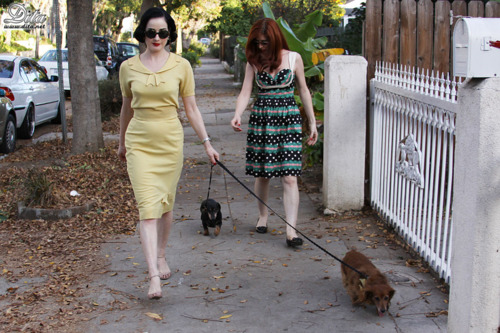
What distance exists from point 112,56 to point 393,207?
2084 cm

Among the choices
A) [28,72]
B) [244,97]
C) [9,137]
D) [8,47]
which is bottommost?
[9,137]

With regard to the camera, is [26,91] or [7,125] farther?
[26,91]

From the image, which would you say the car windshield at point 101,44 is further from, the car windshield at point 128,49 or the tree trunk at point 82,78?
the tree trunk at point 82,78

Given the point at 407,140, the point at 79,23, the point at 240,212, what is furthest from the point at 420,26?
the point at 79,23

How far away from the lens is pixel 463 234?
3.28 m

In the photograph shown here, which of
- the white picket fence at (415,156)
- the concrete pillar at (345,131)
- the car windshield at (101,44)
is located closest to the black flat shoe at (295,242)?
the white picket fence at (415,156)

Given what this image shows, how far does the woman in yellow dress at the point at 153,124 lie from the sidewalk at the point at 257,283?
34cm

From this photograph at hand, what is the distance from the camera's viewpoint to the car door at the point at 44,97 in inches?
544

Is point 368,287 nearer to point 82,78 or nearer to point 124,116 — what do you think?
point 124,116

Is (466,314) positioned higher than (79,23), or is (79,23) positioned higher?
(79,23)

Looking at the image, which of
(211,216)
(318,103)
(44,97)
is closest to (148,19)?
(211,216)

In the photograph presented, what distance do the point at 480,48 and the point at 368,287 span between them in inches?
68.2

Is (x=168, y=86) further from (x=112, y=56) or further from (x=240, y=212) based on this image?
(x=112, y=56)

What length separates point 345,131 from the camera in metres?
6.48
